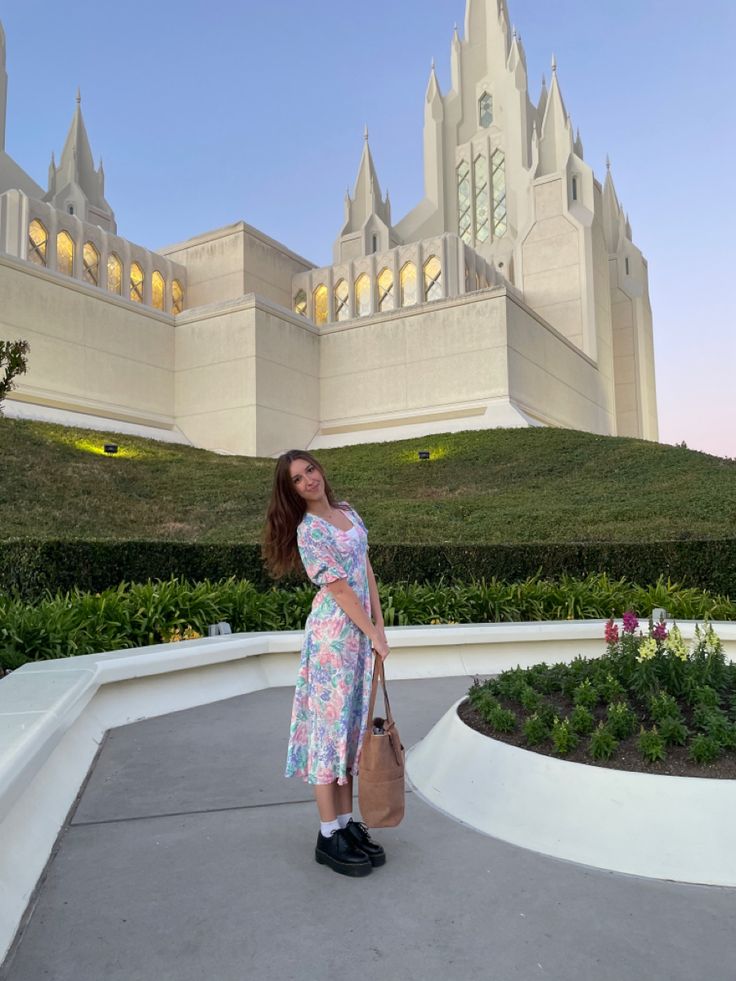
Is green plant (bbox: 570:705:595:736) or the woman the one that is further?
green plant (bbox: 570:705:595:736)

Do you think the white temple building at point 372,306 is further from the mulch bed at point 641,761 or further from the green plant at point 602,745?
the green plant at point 602,745

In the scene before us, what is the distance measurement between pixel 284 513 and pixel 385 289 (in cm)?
3654

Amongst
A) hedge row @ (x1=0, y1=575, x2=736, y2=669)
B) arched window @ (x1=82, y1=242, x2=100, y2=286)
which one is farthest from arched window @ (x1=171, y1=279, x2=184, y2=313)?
hedge row @ (x1=0, y1=575, x2=736, y2=669)

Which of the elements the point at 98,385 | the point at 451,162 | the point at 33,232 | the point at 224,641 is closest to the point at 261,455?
the point at 98,385

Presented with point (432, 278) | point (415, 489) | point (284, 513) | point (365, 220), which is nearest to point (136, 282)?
point (432, 278)

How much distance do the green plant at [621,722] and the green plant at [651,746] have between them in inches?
5.7

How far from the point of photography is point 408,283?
37.7 meters

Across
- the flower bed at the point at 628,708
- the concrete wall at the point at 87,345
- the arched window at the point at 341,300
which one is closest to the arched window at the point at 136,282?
the concrete wall at the point at 87,345

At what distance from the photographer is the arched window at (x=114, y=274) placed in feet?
115

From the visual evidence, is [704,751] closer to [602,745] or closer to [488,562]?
[602,745]

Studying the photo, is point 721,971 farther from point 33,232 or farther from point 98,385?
point 33,232

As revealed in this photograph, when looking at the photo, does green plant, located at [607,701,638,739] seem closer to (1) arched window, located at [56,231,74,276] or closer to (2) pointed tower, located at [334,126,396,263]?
(1) arched window, located at [56,231,74,276]

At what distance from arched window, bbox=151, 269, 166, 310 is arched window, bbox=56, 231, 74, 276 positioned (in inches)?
163

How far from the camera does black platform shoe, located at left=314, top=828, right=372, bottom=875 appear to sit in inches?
108
